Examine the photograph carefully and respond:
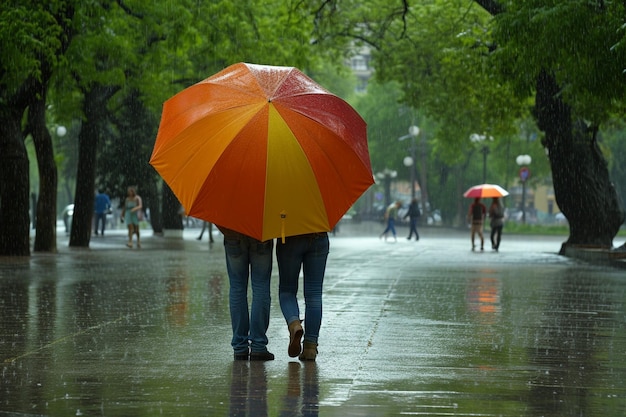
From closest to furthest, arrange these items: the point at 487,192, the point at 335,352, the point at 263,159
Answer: the point at 263,159
the point at 335,352
the point at 487,192

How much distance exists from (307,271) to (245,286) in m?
0.46

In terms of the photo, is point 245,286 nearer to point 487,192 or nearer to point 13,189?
point 13,189

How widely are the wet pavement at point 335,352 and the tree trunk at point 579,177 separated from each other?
1122 cm

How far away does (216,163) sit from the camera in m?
8.38

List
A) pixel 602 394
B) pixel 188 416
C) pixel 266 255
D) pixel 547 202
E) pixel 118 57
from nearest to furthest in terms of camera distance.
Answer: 1. pixel 188 416
2. pixel 602 394
3. pixel 266 255
4. pixel 118 57
5. pixel 547 202

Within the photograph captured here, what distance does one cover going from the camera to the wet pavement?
709cm

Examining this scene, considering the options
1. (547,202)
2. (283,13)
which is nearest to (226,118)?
(283,13)

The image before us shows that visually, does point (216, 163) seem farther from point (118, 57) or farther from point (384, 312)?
point (118, 57)

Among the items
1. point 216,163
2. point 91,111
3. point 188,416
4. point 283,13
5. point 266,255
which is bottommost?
point 188,416

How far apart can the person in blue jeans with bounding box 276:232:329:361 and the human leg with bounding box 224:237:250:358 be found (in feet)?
0.84

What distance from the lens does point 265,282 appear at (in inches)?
353

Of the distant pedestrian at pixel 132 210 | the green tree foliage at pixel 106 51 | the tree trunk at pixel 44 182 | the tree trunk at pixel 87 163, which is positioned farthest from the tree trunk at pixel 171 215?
the tree trunk at pixel 44 182

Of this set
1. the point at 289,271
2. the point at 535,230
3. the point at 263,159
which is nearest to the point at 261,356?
the point at 289,271

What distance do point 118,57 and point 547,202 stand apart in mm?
107912
